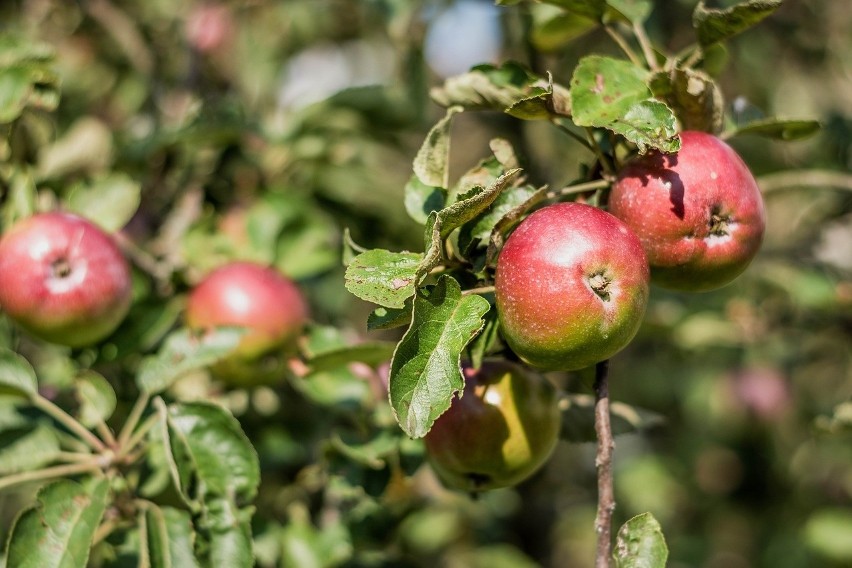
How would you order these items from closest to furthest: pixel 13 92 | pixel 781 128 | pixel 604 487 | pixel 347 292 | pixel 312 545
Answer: pixel 604 487, pixel 781 128, pixel 13 92, pixel 312 545, pixel 347 292

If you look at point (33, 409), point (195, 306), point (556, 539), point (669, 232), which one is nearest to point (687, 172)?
point (669, 232)

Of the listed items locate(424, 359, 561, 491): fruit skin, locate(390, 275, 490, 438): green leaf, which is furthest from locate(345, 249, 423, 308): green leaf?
locate(424, 359, 561, 491): fruit skin

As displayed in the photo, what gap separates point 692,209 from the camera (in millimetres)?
890

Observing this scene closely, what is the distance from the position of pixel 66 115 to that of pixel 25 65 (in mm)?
945

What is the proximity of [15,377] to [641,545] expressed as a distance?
34.3 inches

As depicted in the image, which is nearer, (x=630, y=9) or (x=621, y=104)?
(x=621, y=104)

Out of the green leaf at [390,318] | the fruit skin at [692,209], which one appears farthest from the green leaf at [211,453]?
the fruit skin at [692,209]

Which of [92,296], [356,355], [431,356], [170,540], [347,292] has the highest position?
[431,356]

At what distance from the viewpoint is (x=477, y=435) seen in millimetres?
1023

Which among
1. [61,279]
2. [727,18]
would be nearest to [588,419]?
[727,18]

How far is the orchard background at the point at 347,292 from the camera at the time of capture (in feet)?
4.15

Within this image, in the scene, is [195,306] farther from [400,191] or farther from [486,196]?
[486,196]

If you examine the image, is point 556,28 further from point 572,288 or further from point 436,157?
point 572,288

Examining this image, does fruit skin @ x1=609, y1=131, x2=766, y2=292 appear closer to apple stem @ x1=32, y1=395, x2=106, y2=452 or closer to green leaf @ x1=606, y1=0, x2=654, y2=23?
green leaf @ x1=606, y1=0, x2=654, y2=23
